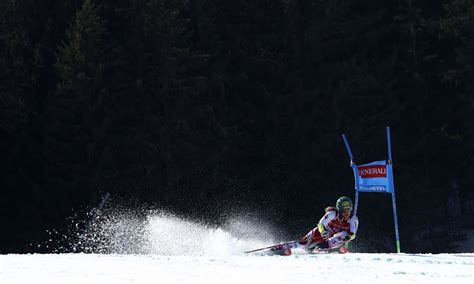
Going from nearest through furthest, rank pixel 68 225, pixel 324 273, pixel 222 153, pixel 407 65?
pixel 324 273
pixel 68 225
pixel 222 153
pixel 407 65

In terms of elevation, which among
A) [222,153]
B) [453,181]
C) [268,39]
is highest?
[268,39]

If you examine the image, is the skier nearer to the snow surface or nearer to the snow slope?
the snow surface

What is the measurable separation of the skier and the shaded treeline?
17362 mm

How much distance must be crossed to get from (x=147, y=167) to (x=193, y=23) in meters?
6.08

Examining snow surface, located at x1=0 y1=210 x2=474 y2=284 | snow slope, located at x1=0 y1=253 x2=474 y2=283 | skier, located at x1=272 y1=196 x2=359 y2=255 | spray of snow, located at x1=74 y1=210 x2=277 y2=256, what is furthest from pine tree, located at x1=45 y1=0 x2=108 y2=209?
snow slope, located at x1=0 y1=253 x2=474 y2=283

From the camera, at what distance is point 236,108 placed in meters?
41.8

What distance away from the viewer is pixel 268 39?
138 feet

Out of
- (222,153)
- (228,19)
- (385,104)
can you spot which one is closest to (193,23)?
(228,19)

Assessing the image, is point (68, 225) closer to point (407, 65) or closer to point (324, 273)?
point (407, 65)

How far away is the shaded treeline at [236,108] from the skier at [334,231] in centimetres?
1736

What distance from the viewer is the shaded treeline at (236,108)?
37.4 metres

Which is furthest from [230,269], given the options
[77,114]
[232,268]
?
[77,114]

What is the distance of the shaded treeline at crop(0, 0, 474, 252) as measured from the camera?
37406mm

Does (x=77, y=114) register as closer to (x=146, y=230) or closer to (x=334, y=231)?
(x=146, y=230)
